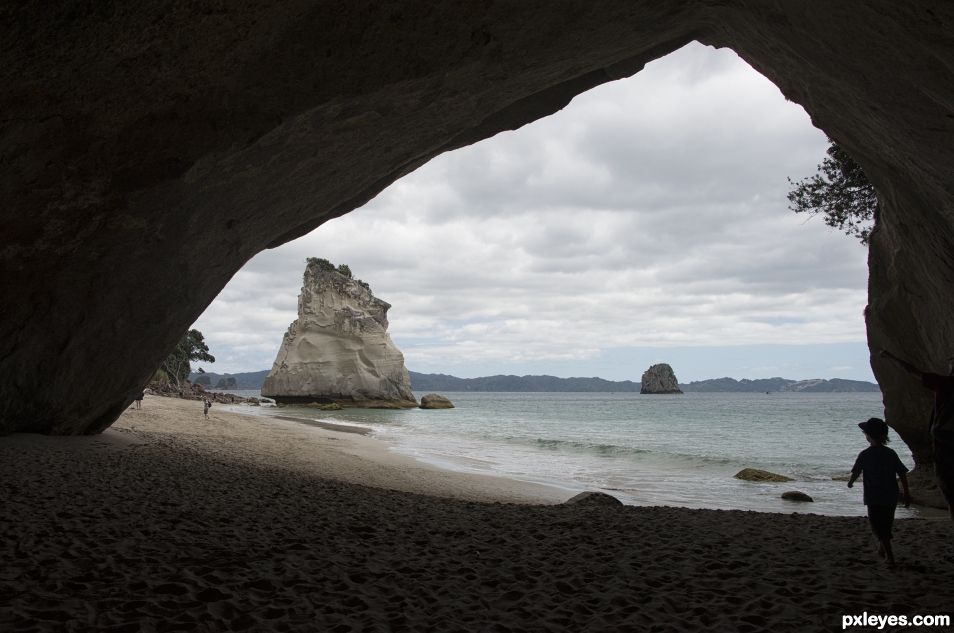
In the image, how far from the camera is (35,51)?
4.62 meters

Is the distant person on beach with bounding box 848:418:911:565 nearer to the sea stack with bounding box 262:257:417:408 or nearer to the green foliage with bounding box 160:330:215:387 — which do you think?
the sea stack with bounding box 262:257:417:408

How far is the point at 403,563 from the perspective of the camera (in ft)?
17.1

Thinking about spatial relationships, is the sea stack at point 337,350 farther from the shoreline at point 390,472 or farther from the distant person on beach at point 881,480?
the distant person on beach at point 881,480

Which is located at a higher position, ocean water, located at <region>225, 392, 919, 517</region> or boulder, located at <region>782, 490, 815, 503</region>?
boulder, located at <region>782, 490, 815, 503</region>

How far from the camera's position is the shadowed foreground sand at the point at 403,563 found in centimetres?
388

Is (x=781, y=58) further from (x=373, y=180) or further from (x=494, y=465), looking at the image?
(x=494, y=465)

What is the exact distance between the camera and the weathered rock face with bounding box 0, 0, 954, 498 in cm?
502

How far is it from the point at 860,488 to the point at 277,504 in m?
15.4

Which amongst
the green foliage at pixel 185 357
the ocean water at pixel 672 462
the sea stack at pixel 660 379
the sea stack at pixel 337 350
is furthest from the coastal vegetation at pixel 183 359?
the sea stack at pixel 660 379

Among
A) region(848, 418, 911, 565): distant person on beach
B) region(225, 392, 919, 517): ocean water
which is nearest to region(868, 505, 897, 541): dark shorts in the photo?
region(848, 418, 911, 565): distant person on beach

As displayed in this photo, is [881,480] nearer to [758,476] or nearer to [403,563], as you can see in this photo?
[403,563]

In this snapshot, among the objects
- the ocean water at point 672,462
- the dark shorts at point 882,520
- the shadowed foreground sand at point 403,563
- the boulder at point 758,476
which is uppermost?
the dark shorts at point 882,520

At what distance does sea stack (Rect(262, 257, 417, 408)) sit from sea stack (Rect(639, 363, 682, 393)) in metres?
100

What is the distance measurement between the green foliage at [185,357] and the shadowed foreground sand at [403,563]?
67665 mm
